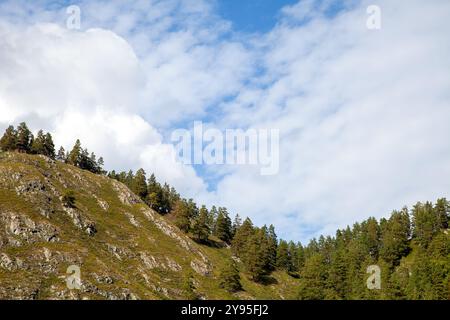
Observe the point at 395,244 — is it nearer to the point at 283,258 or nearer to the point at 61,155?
the point at 283,258

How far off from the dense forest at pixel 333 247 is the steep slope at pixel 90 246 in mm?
9350

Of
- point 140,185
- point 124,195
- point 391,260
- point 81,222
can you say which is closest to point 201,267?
point 81,222

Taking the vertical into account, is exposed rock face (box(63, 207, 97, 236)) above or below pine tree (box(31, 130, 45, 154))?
below

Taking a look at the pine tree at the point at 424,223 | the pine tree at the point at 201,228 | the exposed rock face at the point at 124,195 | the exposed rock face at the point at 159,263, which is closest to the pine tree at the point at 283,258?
the pine tree at the point at 201,228

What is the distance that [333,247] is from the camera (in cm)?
18862

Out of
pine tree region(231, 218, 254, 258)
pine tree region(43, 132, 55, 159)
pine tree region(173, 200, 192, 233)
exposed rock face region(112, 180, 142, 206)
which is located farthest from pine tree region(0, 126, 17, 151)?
pine tree region(231, 218, 254, 258)

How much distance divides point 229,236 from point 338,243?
49965mm

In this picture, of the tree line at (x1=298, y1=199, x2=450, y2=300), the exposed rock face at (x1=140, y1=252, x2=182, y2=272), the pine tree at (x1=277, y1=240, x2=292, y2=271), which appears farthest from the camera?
the pine tree at (x1=277, y1=240, x2=292, y2=271)

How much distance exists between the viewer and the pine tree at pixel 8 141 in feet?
484

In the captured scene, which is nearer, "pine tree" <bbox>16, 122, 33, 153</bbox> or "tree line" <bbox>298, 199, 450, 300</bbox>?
"tree line" <bbox>298, 199, 450, 300</bbox>

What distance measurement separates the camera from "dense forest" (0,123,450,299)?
99.9 metres

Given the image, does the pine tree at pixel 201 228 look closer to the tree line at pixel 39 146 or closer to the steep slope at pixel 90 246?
the steep slope at pixel 90 246

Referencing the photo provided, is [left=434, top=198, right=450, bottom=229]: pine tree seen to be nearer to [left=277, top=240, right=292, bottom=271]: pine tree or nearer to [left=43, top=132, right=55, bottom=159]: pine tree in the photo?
[left=277, top=240, right=292, bottom=271]: pine tree

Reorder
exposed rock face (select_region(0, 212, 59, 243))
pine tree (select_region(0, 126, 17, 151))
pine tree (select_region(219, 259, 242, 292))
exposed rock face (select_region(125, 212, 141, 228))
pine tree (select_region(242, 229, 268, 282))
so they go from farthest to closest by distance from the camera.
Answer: pine tree (select_region(0, 126, 17, 151)), pine tree (select_region(242, 229, 268, 282)), exposed rock face (select_region(125, 212, 141, 228)), pine tree (select_region(219, 259, 242, 292)), exposed rock face (select_region(0, 212, 59, 243))
